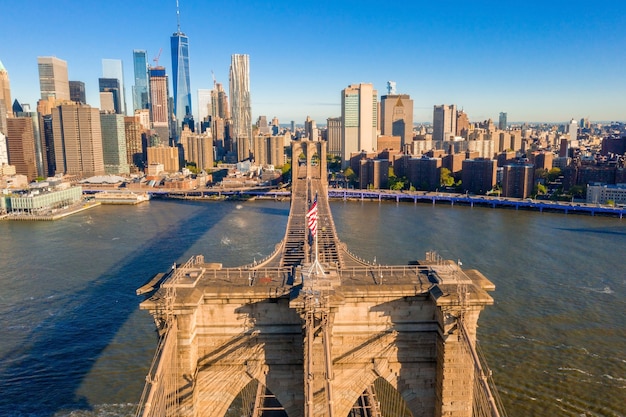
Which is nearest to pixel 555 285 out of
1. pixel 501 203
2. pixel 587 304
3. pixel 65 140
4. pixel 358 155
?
pixel 587 304

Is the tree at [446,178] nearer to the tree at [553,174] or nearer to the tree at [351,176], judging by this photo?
the tree at [553,174]

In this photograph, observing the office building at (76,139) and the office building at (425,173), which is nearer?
the office building at (425,173)

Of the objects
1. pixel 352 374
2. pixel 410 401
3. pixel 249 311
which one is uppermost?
pixel 249 311

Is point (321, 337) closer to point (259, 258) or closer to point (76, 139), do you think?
point (259, 258)

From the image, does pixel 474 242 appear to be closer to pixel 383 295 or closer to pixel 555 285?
pixel 555 285

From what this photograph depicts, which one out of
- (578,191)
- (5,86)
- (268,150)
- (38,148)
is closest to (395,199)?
(578,191)

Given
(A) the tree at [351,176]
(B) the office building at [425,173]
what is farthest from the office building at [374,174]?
(A) the tree at [351,176]

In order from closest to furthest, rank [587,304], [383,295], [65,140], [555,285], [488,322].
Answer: [383,295]
[488,322]
[587,304]
[555,285]
[65,140]
